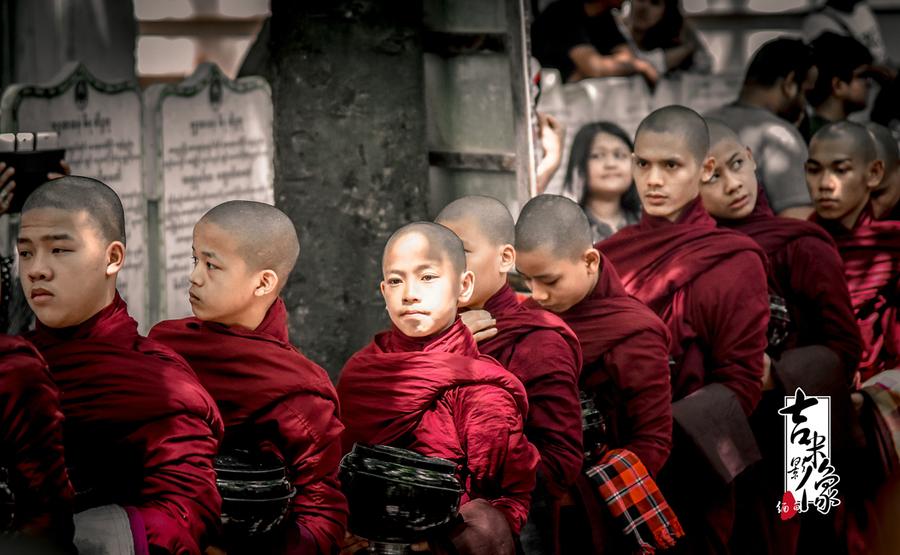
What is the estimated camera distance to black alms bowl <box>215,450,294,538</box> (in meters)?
3.50

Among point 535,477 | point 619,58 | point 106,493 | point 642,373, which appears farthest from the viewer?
point 619,58

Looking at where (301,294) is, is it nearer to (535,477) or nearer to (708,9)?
(535,477)

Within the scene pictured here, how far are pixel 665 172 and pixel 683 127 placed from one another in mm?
160

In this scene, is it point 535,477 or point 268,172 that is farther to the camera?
point 268,172

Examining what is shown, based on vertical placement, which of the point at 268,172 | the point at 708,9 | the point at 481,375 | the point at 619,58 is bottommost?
the point at 481,375

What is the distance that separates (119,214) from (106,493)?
A: 2.05 ft

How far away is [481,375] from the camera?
12.6ft

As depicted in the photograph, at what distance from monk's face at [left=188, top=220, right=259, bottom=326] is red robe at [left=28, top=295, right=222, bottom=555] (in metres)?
0.30

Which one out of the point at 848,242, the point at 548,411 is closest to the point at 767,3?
the point at 848,242

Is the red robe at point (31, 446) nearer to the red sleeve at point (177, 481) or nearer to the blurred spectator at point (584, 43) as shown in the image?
the red sleeve at point (177, 481)

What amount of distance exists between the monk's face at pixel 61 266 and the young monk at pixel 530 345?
119 centimetres

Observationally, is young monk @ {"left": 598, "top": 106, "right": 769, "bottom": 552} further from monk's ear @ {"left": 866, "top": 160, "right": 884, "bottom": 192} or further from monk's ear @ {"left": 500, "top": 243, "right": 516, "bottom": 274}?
monk's ear @ {"left": 866, "top": 160, "right": 884, "bottom": 192}

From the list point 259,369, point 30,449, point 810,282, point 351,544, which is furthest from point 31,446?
point 810,282

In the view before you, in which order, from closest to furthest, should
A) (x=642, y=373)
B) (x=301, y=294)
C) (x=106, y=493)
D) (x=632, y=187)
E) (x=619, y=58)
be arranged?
(x=106, y=493), (x=642, y=373), (x=301, y=294), (x=632, y=187), (x=619, y=58)
